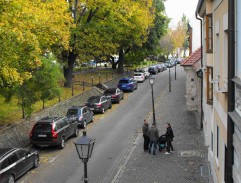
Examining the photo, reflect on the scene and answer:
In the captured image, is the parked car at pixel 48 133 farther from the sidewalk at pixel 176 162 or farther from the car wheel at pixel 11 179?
the car wheel at pixel 11 179

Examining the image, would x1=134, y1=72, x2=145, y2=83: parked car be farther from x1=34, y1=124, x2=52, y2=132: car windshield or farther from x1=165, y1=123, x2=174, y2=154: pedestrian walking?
x1=165, y1=123, x2=174, y2=154: pedestrian walking

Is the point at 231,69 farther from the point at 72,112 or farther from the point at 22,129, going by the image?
the point at 72,112

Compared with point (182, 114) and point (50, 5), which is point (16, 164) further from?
point (182, 114)

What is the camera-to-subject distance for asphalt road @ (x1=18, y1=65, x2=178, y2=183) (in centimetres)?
1677

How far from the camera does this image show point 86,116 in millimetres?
26750

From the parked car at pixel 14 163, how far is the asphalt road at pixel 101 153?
44 cm

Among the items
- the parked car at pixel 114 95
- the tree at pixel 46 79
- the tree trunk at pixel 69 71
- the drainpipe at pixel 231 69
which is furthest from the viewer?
the tree trunk at pixel 69 71

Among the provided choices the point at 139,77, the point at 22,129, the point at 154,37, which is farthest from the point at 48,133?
the point at 154,37

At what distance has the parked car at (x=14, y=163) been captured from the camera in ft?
49.0

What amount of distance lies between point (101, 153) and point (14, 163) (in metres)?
5.57

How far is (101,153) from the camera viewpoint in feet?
Answer: 66.3

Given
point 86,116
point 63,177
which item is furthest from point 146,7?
point 63,177

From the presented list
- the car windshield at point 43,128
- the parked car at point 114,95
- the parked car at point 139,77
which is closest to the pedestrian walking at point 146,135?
→ the car windshield at point 43,128

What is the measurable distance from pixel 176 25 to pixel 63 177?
10030cm
